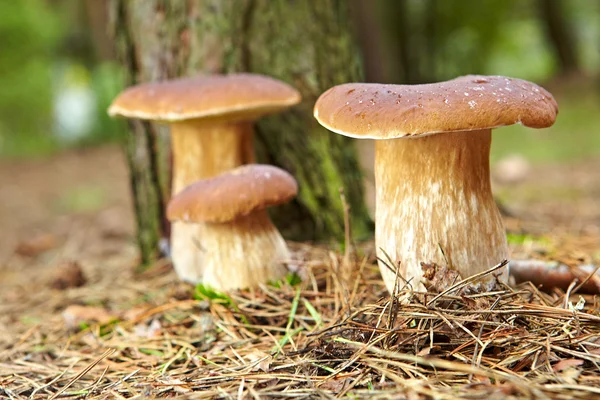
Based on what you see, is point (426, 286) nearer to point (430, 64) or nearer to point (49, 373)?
point (49, 373)

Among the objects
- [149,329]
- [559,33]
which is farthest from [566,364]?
[559,33]

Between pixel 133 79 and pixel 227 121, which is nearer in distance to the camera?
pixel 227 121

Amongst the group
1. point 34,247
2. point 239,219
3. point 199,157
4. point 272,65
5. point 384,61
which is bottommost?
point 34,247

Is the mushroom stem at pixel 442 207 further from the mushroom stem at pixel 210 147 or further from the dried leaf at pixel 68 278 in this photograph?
the dried leaf at pixel 68 278

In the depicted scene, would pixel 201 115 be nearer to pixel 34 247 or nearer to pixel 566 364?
pixel 566 364

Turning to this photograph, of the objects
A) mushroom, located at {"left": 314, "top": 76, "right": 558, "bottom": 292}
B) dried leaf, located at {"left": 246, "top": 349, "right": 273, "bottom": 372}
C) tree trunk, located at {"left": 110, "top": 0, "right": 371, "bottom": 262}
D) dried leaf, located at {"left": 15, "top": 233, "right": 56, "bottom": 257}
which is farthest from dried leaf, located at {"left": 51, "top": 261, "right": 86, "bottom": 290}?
dried leaf, located at {"left": 15, "top": 233, "right": 56, "bottom": 257}

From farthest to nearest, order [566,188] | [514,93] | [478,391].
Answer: [566,188]
[514,93]
[478,391]

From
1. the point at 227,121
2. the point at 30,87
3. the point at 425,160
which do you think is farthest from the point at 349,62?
the point at 30,87
